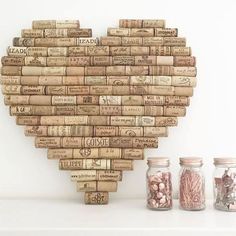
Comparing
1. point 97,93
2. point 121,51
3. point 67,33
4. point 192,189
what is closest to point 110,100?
point 97,93

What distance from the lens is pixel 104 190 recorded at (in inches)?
46.0

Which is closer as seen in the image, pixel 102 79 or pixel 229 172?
pixel 229 172

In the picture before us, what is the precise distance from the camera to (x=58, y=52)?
122 cm

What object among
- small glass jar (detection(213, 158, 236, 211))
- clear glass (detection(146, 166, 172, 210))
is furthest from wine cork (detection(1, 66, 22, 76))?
small glass jar (detection(213, 158, 236, 211))

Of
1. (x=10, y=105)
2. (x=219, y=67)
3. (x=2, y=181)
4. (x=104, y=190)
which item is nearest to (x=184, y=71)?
(x=219, y=67)

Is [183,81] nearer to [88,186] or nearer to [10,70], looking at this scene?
[88,186]

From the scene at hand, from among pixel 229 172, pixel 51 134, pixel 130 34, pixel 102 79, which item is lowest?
pixel 229 172

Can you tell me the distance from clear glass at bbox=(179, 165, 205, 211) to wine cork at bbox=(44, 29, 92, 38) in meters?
0.55

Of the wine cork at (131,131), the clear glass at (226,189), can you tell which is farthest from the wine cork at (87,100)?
the clear glass at (226,189)

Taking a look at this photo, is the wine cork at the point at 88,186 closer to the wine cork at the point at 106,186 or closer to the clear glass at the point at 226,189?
the wine cork at the point at 106,186

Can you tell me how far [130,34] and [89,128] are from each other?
1.11ft

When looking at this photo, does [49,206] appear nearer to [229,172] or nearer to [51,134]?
[51,134]

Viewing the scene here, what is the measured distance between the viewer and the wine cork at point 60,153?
117 centimetres

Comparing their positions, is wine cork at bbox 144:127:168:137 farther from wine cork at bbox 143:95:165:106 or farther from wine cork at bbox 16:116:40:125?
wine cork at bbox 16:116:40:125
